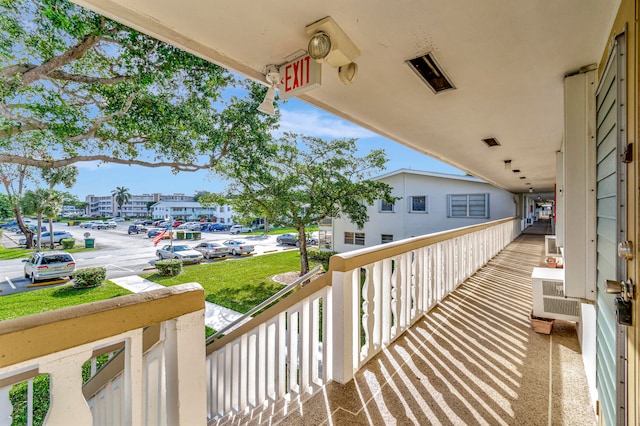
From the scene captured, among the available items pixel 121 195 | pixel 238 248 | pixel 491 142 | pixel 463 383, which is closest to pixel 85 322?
pixel 463 383

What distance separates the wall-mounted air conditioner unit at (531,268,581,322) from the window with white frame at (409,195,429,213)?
10.9 meters

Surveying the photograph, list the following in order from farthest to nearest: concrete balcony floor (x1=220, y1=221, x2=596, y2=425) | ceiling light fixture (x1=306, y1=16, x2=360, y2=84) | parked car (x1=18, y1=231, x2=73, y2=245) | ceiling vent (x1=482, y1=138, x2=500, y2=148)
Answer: parked car (x1=18, y1=231, x2=73, y2=245) → ceiling vent (x1=482, y1=138, x2=500, y2=148) → concrete balcony floor (x1=220, y1=221, x2=596, y2=425) → ceiling light fixture (x1=306, y1=16, x2=360, y2=84)

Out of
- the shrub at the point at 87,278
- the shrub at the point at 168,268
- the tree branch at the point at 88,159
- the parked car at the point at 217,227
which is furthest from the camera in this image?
the parked car at the point at 217,227

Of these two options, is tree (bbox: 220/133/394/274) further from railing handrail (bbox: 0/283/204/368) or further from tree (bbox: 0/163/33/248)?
railing handrail (bbox: 0/283/204/368)

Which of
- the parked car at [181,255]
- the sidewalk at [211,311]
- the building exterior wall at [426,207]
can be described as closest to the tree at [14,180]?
the sidewalk at [211,311]

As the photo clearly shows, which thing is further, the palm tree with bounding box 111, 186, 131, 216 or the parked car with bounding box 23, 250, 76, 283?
the palm tree with bounding box 111, 186, 131, 216

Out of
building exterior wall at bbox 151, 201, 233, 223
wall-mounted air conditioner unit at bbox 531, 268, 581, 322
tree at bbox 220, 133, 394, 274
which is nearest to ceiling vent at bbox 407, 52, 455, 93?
wall-mounted air conditioner unit at bbox 531, 268, 581, 322

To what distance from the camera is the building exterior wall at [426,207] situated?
38.7 feet

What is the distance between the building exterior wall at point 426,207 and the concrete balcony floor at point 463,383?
10201 millimetres

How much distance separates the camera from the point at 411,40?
1608 millimetres

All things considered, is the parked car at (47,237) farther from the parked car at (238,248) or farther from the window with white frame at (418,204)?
the window with white frame at (418,204)

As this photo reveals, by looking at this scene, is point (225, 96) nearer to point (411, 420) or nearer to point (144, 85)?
point (144, 85)

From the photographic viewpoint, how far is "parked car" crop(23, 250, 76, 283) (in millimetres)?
11945

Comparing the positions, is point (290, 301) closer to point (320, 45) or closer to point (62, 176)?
point (320, 45)
